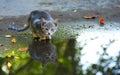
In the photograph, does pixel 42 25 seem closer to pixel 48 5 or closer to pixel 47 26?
pixel 47 26

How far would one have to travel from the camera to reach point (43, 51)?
277 inches

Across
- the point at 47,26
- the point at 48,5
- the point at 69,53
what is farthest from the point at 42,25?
the point at 48,5

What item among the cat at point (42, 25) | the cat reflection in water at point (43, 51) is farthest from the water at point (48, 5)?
the cat reflection in water at point (43, 51)

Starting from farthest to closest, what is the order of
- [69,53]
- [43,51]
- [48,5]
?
[48,5] → [43,51] → [69,53]

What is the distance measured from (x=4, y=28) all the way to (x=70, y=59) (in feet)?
7.79

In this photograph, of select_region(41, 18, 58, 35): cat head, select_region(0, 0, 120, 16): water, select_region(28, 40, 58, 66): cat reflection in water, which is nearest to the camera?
select_region(28, 40, 58, 66): cat reflection in water

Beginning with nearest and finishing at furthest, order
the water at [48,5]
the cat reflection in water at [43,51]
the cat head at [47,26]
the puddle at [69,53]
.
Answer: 1. the puddle at [69,53]
2. the cat reflection in water at [43,51]
3. the cat head at [47,26]
4. the water at [48,5]

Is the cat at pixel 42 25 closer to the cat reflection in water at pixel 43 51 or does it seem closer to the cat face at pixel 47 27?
the cat face at pixel 47 27

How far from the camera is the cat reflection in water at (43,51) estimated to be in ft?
21.7

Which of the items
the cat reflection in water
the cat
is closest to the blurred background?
the cat reflection in water

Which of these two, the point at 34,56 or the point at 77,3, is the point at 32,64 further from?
the point at 77,3

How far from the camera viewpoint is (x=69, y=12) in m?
9.65

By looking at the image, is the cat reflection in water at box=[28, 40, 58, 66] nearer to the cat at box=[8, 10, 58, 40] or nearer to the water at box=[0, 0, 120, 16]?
the cat at box=[8, 10, 58, 40]

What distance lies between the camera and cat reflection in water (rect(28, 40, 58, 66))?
661 cm
